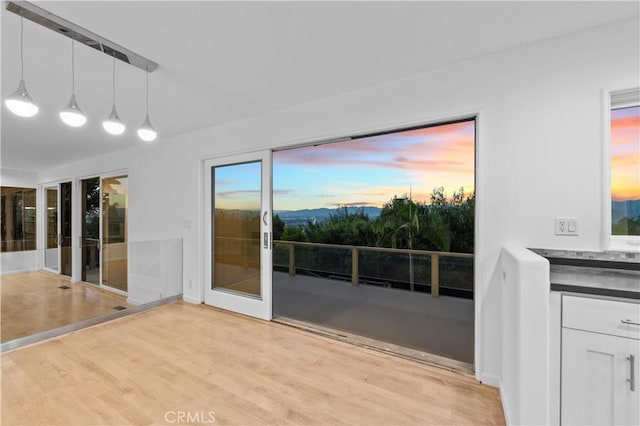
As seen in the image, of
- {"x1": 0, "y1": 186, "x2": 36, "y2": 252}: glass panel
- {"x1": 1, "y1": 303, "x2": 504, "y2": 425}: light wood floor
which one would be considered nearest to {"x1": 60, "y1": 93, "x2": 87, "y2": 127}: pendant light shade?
{"x1": 1, "y1": 303, "x2": 504, "y2": 425}: light wood floor

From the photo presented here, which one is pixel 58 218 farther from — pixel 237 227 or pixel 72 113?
pixel 72 113

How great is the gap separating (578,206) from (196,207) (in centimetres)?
402

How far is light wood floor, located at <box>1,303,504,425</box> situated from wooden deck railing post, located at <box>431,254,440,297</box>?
7.86 ft

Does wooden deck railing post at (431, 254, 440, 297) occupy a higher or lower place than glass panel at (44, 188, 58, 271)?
lower

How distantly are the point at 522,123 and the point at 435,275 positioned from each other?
3.10 m

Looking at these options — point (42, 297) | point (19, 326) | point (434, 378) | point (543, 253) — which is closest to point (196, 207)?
point (19, 326)

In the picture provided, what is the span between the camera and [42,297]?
12.9 ft

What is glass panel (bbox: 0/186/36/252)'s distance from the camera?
6.09 metres

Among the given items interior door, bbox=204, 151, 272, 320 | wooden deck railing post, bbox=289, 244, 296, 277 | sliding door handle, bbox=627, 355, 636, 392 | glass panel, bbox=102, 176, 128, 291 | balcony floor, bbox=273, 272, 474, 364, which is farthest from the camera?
wooden deck railing post, bbox=289, 244, 296, 277

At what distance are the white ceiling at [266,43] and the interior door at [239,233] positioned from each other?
3.00 ft

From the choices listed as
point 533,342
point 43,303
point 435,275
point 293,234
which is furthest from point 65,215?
point 533,342

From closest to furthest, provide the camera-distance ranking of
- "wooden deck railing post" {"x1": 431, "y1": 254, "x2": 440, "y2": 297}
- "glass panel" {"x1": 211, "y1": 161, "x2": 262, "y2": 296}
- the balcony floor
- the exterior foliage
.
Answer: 1. the balcony floor
2. "glass panel" {"x1": 211, "y1": 161, "x2": 262, "y2": 296}
3. "wooden deck railing post" {"x1": 431, "y1": 254, "x2": 440, "y2": 297}
4. the exterior foliage

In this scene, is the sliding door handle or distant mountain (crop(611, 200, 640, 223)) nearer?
the sliding door handle

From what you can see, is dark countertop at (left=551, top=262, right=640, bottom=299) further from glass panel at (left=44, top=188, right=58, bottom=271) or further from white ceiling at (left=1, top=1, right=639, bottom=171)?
glass panel at (left=44, top=188, right=58, bottom=271)
